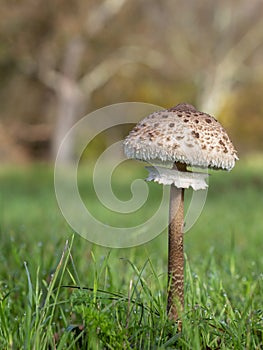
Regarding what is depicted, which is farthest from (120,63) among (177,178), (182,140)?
(182,140)

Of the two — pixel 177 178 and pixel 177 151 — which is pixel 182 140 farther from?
pixel 177 178

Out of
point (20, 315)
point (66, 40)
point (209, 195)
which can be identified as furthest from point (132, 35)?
point (20, 315)

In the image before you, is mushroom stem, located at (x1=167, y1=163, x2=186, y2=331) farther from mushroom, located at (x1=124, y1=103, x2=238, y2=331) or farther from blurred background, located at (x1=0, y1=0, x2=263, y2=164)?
blurred background, located at (x1=0, y1=0, x2=263, y2=164)

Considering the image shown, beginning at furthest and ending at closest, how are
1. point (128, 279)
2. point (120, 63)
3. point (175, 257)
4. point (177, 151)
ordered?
1. point (120, 63)
2. point (128, 279)
3. point (175, 257)
4. point (177, 151)

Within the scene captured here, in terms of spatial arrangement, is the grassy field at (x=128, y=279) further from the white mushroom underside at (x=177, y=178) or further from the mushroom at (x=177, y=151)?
the white mushroom underside at (x=177, y=178)

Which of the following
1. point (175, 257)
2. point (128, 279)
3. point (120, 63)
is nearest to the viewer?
point (175, 257)

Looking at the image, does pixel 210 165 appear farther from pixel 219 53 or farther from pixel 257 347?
pixel 219 53

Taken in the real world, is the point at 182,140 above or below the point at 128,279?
above

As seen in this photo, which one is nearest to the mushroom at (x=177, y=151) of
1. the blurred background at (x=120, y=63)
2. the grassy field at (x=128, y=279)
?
the grassy field at (x=128, y=279)
